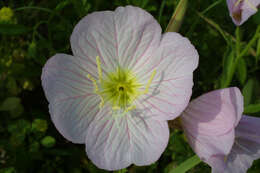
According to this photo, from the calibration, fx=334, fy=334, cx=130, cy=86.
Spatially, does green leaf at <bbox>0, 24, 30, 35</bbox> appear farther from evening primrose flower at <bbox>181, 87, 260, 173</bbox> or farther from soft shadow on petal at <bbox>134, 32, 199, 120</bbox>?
evening primrose flower at <bbox>181, 87, 260, 173</bbox>

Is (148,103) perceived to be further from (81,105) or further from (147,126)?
(81,105)

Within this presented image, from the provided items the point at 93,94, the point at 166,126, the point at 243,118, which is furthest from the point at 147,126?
the point at 243,118

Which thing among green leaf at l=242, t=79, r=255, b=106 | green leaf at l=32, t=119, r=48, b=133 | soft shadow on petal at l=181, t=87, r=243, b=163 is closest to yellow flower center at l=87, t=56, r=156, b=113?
soft shadow on petal at l=181, t=87, r=243, b=163

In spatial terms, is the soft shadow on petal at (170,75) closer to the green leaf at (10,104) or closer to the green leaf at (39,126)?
the green leaf at (39,126)

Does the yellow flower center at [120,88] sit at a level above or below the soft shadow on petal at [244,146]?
above

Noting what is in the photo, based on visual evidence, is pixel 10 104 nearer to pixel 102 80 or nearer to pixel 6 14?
pixel 6 14

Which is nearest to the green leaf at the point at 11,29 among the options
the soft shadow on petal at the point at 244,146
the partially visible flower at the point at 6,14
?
the partially visible flower at the point at 6,14
